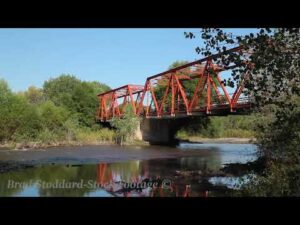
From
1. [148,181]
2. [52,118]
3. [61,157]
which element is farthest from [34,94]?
[148,181]

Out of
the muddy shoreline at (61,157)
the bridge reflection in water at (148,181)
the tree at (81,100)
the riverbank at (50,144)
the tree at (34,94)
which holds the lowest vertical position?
the bridge reflection in water at (148,181)

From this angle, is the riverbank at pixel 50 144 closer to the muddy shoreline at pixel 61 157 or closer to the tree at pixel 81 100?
the muddy shoreline at pixel 61 157

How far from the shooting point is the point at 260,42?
5.46 metres

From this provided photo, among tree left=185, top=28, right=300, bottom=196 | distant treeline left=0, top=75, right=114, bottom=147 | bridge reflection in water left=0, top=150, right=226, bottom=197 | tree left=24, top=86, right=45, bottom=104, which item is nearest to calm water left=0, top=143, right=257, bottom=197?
bridge reflection in water left=0, top=150, right=226, bottom=197

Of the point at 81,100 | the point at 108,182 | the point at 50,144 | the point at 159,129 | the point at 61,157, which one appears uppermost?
the point at 81,100

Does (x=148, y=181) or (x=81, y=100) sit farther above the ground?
(x=81, y=100)

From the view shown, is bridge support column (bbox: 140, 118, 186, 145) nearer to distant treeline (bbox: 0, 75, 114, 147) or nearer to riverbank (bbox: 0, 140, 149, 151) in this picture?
riverbank (bbox: 0, 140, 149, 151)

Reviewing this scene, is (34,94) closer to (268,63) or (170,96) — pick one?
(170,96)

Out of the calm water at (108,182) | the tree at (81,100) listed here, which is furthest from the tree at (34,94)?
the calm water at (108,182)
